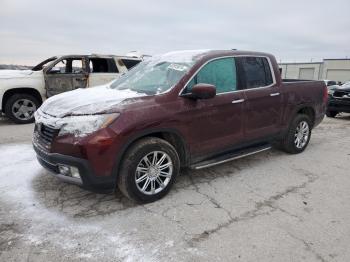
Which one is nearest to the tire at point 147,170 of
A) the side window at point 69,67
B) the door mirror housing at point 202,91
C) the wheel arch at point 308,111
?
the door mirror housing at point 202,91

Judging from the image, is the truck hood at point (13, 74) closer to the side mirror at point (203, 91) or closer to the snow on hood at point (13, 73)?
the snow on hood at point (13, 73)

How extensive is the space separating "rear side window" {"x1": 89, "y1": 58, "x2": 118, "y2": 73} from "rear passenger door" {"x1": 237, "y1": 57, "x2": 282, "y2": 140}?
18.3ft

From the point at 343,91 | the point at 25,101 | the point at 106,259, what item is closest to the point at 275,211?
the point at 106,259

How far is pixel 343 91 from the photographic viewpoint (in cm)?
1053

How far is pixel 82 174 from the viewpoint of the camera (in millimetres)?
3201

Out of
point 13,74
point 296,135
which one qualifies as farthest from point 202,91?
point 13,74

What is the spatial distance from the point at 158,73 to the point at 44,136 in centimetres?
170

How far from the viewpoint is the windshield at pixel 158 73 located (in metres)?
3.93

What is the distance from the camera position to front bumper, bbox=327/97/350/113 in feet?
33.8

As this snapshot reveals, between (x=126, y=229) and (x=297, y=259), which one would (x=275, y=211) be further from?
(x=126, y=229)

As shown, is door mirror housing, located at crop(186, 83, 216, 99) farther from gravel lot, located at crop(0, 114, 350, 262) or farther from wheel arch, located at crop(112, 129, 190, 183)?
gravel lot, located at crop(0, 114, 350, 262)

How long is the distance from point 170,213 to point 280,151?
3.28m

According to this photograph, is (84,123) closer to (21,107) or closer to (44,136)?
(44,136)

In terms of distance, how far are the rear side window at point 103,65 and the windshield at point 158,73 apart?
484 cm
